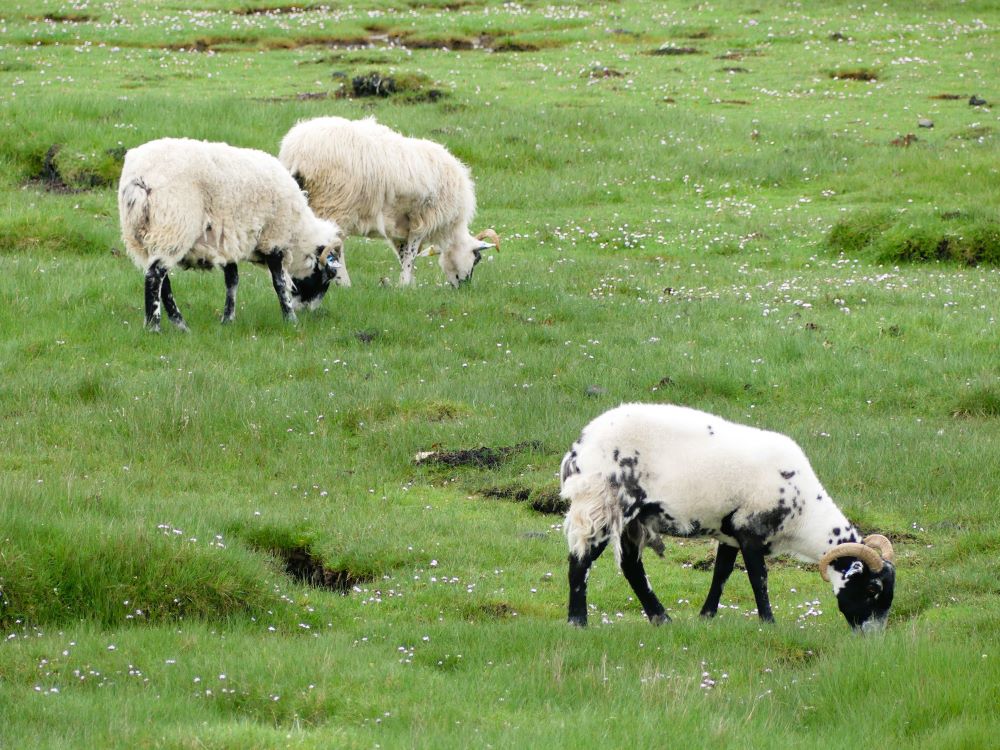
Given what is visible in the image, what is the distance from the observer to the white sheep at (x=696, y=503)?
9.04 m

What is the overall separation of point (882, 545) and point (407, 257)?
1257 cm

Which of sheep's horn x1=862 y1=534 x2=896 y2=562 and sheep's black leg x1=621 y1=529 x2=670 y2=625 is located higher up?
sheep's horn x1=862 y1=534 x2=896 y2=562

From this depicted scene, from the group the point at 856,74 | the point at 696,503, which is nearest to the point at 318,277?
the point at 696,503

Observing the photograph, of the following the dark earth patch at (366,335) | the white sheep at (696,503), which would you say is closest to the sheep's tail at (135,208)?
the dark earth patch at (366,335)

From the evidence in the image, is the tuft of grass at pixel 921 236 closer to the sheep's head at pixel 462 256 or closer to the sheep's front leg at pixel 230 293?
the sheep's head at pixel 462 256

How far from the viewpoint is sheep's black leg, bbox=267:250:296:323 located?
1730cm

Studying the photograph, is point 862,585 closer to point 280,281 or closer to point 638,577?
point 638,577

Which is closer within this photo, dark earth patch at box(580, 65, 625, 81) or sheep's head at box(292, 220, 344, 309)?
sheep's head at box(292, 220, 344, 309)

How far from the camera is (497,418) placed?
548 inches

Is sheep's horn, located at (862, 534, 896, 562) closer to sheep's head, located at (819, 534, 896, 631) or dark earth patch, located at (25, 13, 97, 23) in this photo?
sheep's head, located at (819, 534, 896, 631)

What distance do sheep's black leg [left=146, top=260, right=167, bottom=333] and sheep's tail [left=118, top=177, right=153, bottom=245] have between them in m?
0.41

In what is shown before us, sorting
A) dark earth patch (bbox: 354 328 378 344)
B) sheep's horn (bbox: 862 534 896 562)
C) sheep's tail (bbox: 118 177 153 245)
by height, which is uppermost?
sheep's tail (bbox: 118 177 153 245)

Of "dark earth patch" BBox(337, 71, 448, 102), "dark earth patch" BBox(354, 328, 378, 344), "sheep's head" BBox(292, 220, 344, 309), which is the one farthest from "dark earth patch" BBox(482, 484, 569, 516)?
"dark earth patch" BBox(337, 71, 448, 102)

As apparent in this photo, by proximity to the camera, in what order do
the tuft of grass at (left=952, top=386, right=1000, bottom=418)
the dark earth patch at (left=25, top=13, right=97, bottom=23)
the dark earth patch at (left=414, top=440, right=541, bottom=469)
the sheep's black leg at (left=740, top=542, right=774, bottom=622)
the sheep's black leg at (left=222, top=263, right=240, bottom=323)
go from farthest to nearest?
the dark earth patch at (left=25, top=13, right=97, bottom=23)
the sheep's black leg at (left=222, top=263, right=240, bottom=323)
the tuft of grass at (left=952, top=386, right=1000, bottom=418)
the dark earth patch at (left=414, top=440, right=541, bottom=469)
the sheep's black leg at (left=740, top=542, right=774, bottom=622)
